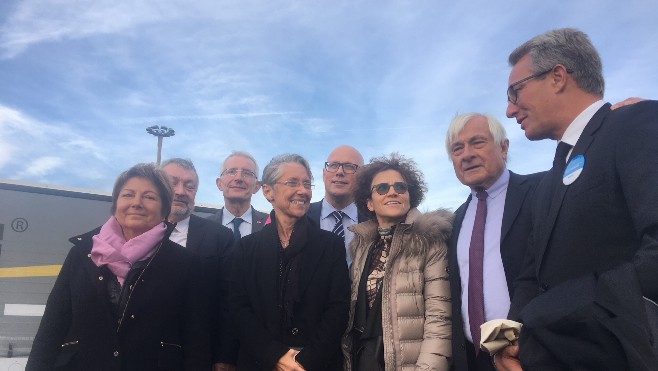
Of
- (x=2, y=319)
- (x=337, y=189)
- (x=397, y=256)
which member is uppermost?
(x=337, y=189)

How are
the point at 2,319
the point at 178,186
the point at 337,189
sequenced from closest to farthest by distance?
the point at 178,186 → the point at 337,189 → the point at 2,319

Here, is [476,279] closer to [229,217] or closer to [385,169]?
[385,169]

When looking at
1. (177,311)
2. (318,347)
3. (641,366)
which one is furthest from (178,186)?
(641,366)

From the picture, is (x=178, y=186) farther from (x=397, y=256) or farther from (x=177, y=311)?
(x=397, y=256)

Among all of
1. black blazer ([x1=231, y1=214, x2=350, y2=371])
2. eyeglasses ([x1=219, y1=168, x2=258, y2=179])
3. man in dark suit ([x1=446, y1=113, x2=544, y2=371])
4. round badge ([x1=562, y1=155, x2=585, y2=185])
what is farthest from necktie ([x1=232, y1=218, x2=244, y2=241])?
round badge ([x1=562, y1=155, x2=585, y2=185])

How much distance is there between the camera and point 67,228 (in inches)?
255

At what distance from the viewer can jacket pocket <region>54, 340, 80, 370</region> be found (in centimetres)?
281

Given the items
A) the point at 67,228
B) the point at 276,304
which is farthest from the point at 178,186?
the point at 67,228

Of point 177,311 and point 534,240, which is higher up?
point 534,240

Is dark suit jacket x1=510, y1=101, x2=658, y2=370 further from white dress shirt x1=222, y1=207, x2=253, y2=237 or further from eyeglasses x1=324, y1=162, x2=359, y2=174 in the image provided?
white dress shirt x1=222, y1=207, x2=253, y2=237

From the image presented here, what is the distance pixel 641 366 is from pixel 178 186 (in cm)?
398

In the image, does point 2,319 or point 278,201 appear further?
point 2,319

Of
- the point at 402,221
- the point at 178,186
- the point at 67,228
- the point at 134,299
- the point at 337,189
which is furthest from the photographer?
the point at 67,228

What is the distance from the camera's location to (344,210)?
473 cm
